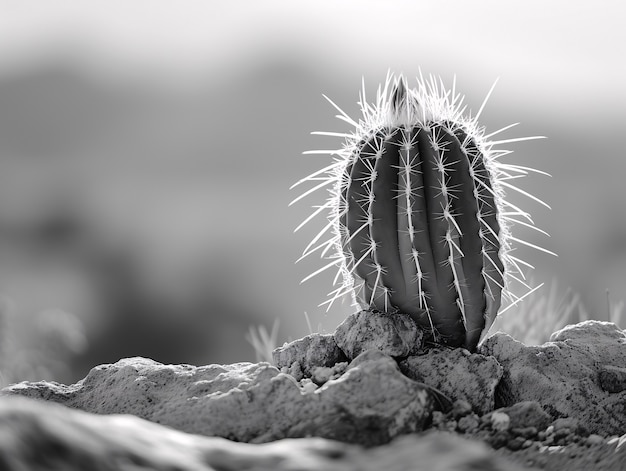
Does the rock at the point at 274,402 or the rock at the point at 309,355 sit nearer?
the rock at the point at 274,402

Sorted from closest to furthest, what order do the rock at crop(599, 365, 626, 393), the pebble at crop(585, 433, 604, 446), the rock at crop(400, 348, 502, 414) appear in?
the pebble at crop(585, 433, 604, 446) → the rock at crop(400, 348, 502, 414) → the rock at crop(599, 365, 626, 393)

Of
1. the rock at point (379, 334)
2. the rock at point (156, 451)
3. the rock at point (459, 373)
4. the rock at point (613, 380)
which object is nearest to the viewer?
the rock at point (156, 451)

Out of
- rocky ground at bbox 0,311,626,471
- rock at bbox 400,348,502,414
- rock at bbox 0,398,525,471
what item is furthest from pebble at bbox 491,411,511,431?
rock at bbox 0,398,525,471

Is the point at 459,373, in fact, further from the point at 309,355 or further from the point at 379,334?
the point at 309,355

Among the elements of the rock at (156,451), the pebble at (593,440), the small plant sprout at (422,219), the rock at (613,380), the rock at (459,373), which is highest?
the small plant sprout at (422,219)

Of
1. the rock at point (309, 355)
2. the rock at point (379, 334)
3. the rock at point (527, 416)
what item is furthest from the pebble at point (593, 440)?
the rock at point (309, 355)

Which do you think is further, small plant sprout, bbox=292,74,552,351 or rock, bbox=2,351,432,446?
small plant sprout, bbox=292,74,552,351

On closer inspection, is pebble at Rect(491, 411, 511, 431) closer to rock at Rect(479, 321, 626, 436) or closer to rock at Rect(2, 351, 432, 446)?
rock at Rect(2, 351, 432, 446)

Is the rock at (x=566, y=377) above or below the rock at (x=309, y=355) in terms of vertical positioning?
below

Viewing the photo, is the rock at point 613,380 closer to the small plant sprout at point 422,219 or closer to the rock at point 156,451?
the small plant sprout at point 422,219
